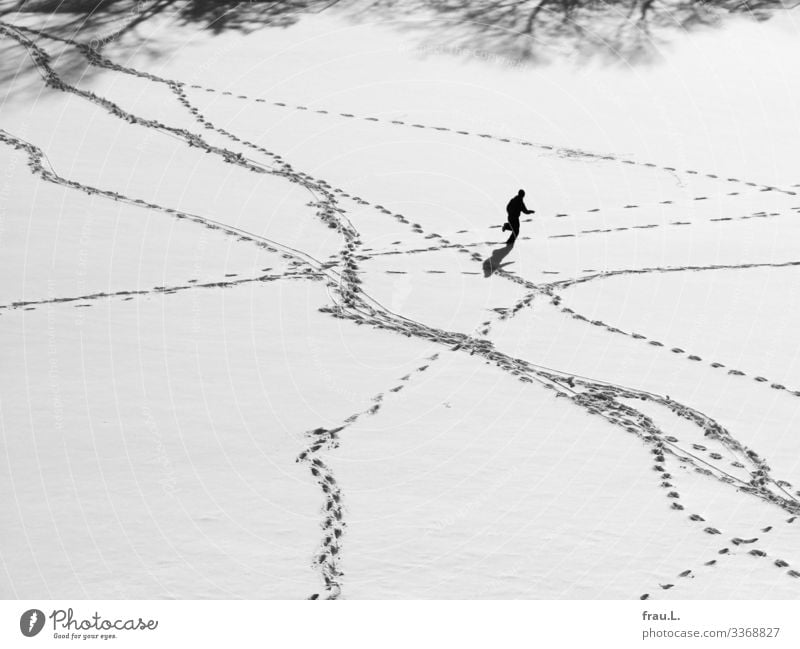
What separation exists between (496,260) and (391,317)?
6.51ft

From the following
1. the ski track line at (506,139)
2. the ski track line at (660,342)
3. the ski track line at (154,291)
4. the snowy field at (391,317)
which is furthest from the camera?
the ski track line at (506,139)

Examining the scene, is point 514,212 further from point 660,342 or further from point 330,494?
point 330,494

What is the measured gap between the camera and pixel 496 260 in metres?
12.9

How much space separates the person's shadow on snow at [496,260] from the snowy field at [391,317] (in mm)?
43

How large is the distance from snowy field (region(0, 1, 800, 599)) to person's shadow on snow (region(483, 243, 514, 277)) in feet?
0.14

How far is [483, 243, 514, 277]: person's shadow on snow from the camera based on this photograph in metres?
12.6

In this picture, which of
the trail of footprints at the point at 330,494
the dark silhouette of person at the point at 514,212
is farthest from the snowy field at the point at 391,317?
the dark silhouette of person at the point at 514,212

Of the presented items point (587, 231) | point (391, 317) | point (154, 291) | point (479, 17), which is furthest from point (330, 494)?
point (479, 17)

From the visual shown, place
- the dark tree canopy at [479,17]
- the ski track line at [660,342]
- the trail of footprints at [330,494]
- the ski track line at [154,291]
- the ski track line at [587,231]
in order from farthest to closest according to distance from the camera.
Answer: the dark tree canopy at [479,17], the ski track line at [587,231], the ski track line at [154,291], the ski track line at [660,342], the trail of footprints at [330,494]

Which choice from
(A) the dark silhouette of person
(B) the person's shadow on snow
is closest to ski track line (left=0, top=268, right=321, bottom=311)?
(B) the person's shadow on snow

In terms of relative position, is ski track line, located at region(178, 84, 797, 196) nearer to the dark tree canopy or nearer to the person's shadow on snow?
the dark tree canopy

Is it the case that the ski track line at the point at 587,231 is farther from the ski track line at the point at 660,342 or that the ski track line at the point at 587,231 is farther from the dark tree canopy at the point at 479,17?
the dark tree canopy at the point at 479,17

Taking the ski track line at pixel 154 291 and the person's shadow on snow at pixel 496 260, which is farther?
the person's shadow on snow at pixel 496 260

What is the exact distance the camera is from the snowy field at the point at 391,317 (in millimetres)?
7684
